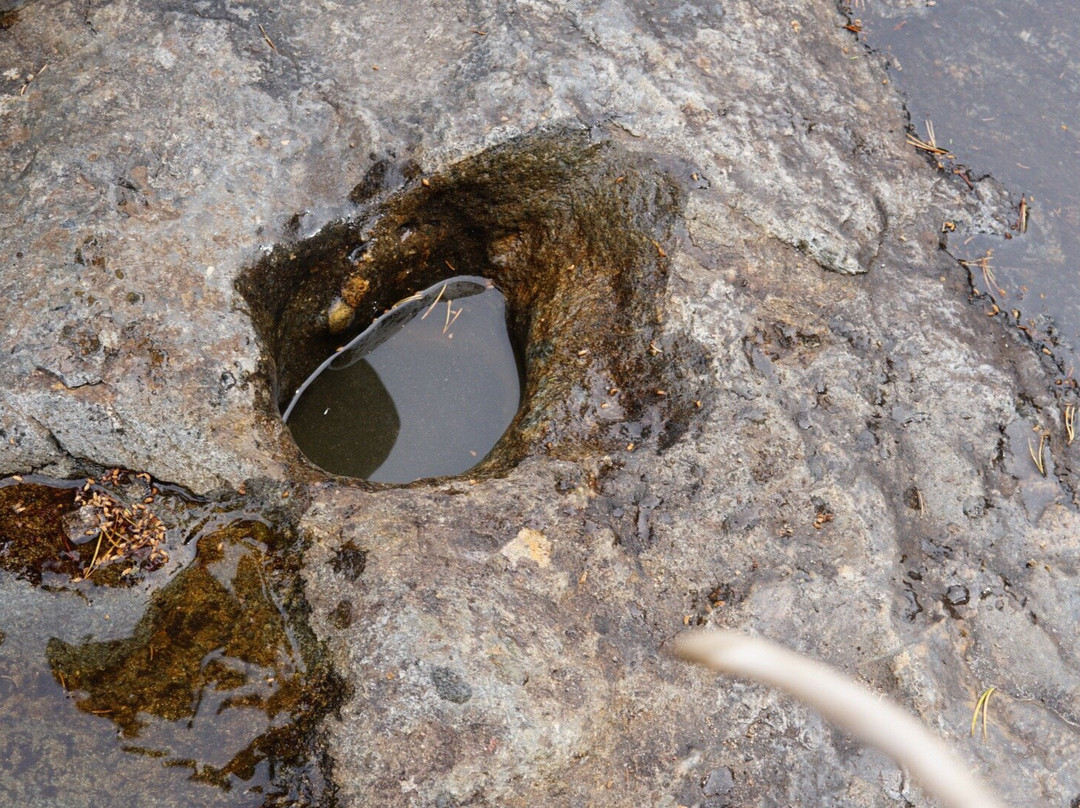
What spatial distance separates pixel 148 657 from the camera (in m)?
2.21

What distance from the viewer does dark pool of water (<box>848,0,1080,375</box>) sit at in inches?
126

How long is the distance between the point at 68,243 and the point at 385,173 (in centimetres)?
96

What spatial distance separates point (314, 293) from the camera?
115 inches

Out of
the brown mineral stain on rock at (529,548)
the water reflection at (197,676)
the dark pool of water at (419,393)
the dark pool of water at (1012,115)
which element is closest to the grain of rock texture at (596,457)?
the brown mineral stain on rock at (529,548)

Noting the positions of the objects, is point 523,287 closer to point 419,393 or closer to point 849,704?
point 419,393

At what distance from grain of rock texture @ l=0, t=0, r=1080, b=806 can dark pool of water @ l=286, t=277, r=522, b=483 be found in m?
0.60

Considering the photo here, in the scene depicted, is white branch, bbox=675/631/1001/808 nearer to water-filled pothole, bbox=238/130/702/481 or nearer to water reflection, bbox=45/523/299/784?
water-filled pothole, bbox=238/130/702/481

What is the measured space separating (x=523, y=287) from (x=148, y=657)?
1.71m

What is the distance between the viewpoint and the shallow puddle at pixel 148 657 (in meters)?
2.13

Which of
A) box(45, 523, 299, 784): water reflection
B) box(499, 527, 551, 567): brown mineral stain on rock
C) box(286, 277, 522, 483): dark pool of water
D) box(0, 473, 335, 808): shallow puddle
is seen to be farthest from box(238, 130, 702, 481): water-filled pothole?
box(45, 523, 299, 784): water reflection

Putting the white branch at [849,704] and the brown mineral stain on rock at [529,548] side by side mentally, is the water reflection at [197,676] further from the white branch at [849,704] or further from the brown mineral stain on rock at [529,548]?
the white branch at [849,704]

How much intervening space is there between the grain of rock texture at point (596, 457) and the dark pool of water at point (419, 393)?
60 cm

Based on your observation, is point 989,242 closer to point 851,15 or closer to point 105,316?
point 851,15

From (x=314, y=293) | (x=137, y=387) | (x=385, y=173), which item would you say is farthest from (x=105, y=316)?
(x=385, y=173)
